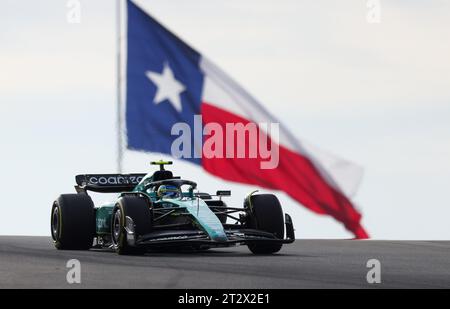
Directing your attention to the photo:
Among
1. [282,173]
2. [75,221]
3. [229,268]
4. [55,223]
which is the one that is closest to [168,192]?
[75,221]

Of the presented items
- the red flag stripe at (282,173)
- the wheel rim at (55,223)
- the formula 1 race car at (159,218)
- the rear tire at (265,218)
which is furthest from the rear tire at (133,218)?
the red flag stripe at (282,173)

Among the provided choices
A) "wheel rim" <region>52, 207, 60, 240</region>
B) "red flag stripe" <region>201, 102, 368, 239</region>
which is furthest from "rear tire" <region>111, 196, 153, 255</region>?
"red flag stripe" <region>201, 102, 368, 239</region>

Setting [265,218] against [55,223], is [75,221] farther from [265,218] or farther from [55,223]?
[265,218]

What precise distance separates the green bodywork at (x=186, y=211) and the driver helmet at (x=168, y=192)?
0.10 metres

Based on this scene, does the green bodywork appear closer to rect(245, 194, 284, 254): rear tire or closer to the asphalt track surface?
the asphalt track surface

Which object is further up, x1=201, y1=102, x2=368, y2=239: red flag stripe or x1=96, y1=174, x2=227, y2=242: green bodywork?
x1=201, y1=102, x2=368, y2=239: red flag stripe

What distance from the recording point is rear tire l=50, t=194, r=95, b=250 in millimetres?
22125

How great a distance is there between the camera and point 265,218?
2136 centimetres

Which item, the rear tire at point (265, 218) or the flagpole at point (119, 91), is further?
the flagpole at point (119, 91)

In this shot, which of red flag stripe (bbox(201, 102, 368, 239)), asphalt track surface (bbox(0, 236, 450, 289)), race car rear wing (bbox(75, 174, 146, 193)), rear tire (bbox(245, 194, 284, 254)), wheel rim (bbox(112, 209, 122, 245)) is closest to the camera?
asphalt track surface (bbox(0, 236, 450, 289))

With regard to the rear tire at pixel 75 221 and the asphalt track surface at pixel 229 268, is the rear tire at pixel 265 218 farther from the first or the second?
the rear tire at pixel 75 221

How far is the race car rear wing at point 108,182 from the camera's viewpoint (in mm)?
23344
